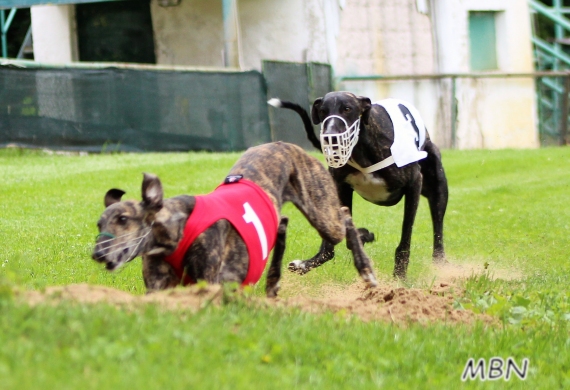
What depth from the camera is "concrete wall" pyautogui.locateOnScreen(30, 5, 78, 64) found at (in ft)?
69.9

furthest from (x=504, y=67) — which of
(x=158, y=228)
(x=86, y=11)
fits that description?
(x=158, y=228)

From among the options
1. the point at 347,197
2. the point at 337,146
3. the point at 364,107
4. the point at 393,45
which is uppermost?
the point at 393,45

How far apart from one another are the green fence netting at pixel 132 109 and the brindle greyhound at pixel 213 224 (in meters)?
11.2

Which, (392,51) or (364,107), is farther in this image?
(392,51)

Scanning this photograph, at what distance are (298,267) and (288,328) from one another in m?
3.26

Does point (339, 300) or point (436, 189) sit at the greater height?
point (436, 189)

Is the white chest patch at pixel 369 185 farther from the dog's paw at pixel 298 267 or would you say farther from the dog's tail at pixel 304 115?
the dog's paw at pixel 298 267

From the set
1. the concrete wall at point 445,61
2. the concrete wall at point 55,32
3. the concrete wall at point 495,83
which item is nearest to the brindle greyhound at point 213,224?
the concrete wall at point 445,61

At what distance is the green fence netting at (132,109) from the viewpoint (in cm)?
1644

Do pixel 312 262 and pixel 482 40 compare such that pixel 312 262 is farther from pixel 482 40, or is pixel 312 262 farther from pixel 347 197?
pixel 482 40

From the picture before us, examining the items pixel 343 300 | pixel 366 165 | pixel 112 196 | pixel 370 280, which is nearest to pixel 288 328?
pixel 112 196

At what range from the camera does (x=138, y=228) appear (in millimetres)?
4777

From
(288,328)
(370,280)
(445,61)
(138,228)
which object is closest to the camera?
(288,328)

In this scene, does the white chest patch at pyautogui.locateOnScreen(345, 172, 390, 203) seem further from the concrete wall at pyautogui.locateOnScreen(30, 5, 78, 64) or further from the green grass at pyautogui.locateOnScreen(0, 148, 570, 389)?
the concrete wall at pyautogui.locateOnScreen(30, 5, 78, 64)
